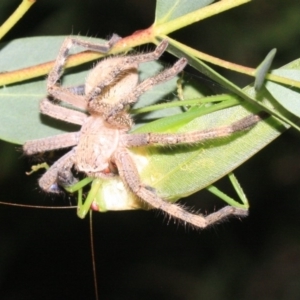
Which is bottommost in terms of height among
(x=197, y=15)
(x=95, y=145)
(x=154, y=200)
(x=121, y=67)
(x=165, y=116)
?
(x=154, y=200)

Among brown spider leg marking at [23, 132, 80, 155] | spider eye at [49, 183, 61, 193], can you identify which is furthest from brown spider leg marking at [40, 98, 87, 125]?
spider eye at [49, 183, 61, 193]

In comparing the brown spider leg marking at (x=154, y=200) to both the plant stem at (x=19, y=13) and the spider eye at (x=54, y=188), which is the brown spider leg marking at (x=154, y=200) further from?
the plant stem at (x=19, y=13)

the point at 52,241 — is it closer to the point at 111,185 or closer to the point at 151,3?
the point at 151,3

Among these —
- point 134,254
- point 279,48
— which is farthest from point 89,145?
point 134,254

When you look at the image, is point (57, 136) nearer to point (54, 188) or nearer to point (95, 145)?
point (95, 145)

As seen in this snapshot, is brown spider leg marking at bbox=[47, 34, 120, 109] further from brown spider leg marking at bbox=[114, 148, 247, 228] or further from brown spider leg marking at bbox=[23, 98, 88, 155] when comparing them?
brown spider leg marking at bbox=[114, 148, 247, 228]

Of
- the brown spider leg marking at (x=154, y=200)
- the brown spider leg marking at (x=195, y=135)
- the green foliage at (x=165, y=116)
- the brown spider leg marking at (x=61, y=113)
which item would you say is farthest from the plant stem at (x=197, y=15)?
the brown spider leg marking at (x=154, y=200)

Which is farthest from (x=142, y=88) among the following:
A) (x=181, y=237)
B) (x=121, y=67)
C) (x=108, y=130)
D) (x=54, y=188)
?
A: (x=181, y=237)
